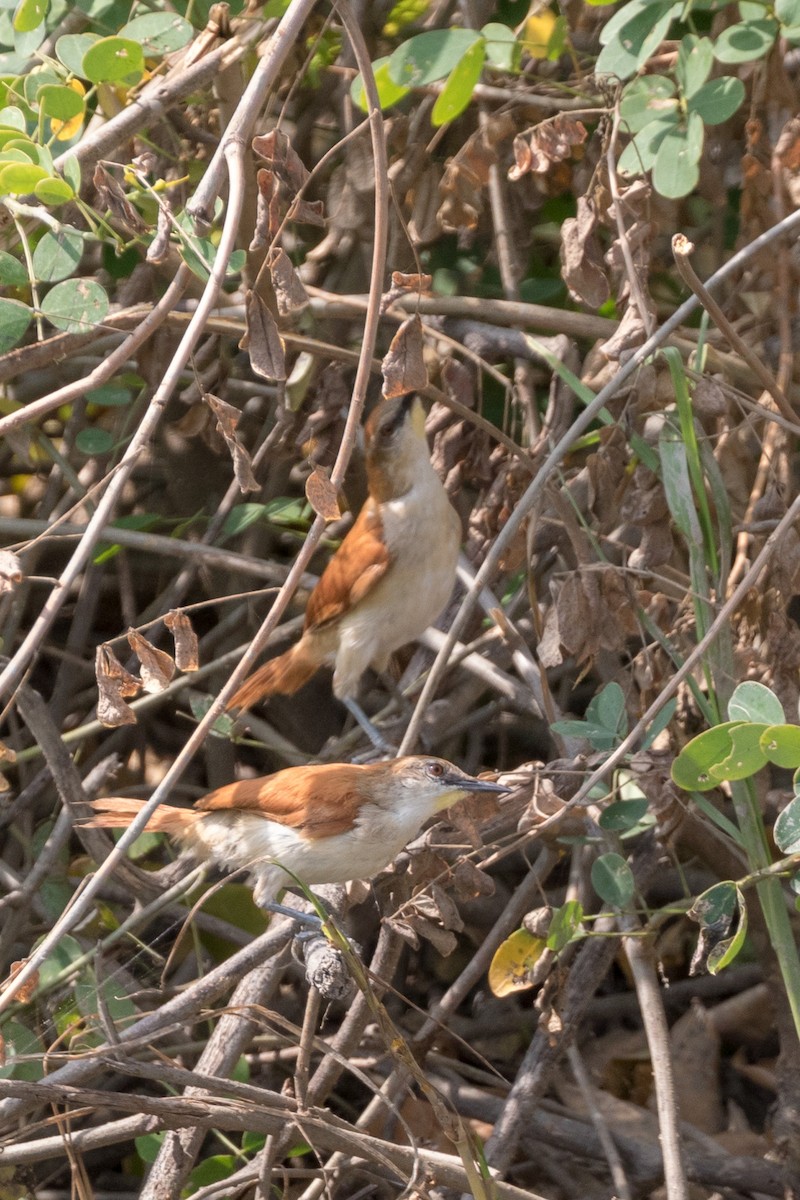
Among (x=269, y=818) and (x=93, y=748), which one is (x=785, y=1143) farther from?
(x=93, y=748)

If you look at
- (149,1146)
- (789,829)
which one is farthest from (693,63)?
A: (149,1146)

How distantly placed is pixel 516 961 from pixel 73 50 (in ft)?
6.82

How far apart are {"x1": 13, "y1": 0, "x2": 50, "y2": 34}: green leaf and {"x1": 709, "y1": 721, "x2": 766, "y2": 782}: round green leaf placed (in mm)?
1932

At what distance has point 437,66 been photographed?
3.09m

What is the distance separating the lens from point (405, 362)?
230 cm

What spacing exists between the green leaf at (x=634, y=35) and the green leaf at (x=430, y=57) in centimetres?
30

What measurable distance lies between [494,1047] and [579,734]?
1912mm

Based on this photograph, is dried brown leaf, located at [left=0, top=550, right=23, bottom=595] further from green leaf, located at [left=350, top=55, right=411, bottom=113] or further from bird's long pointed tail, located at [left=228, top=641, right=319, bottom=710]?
bird's long pointed tail, located at [left=228, top=641, right=319, bottom=710]

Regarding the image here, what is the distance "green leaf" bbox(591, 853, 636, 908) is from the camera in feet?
9.14

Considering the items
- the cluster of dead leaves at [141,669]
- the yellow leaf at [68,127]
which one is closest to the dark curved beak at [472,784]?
the cluster of dead leaves at [141,669]

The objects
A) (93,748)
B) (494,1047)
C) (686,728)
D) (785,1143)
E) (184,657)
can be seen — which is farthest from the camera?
(93,748)

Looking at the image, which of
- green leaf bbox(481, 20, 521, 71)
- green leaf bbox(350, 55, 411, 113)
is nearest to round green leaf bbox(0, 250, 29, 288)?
green leaf bbox(350, 55, 411, 113)

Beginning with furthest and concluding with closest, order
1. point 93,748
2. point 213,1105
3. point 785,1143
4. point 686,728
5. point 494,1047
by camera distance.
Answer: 1. point 93,748
2. point 494,1047
3. point 686,728
4. point 785,1143
5. point 213,1105

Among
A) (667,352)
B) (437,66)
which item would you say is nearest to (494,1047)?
(667,352)
